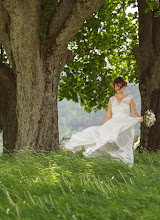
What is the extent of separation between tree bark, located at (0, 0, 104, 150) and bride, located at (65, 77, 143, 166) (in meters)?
1.11

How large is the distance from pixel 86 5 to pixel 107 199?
5.81 metres

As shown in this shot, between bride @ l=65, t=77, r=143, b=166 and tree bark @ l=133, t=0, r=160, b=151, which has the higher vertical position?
tree bark @ l=133, t=0, r=160, b=151

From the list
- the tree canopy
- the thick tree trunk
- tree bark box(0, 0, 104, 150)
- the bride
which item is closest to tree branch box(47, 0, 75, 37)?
tree bark box(0, 0, 104, 150)

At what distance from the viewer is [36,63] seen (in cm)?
902

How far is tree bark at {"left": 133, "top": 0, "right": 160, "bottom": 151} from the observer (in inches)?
449

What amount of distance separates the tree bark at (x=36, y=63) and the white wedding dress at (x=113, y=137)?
1.11 meters

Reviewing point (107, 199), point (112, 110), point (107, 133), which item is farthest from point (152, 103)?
point (107, 199)

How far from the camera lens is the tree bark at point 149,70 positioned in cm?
1140

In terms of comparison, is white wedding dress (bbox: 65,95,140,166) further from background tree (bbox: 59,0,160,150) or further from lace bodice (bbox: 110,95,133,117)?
background tree (bbox: 59,0,160,150)

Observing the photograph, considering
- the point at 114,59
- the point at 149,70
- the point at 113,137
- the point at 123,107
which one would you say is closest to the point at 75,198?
the point at 113,137

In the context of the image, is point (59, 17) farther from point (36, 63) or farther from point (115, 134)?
point (115, 134)

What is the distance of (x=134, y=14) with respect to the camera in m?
14.5

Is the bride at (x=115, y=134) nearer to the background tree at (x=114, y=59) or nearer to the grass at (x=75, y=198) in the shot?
the grass at (x=75, y=198)

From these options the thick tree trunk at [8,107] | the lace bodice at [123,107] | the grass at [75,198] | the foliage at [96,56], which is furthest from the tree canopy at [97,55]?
the grass at [75,198]
